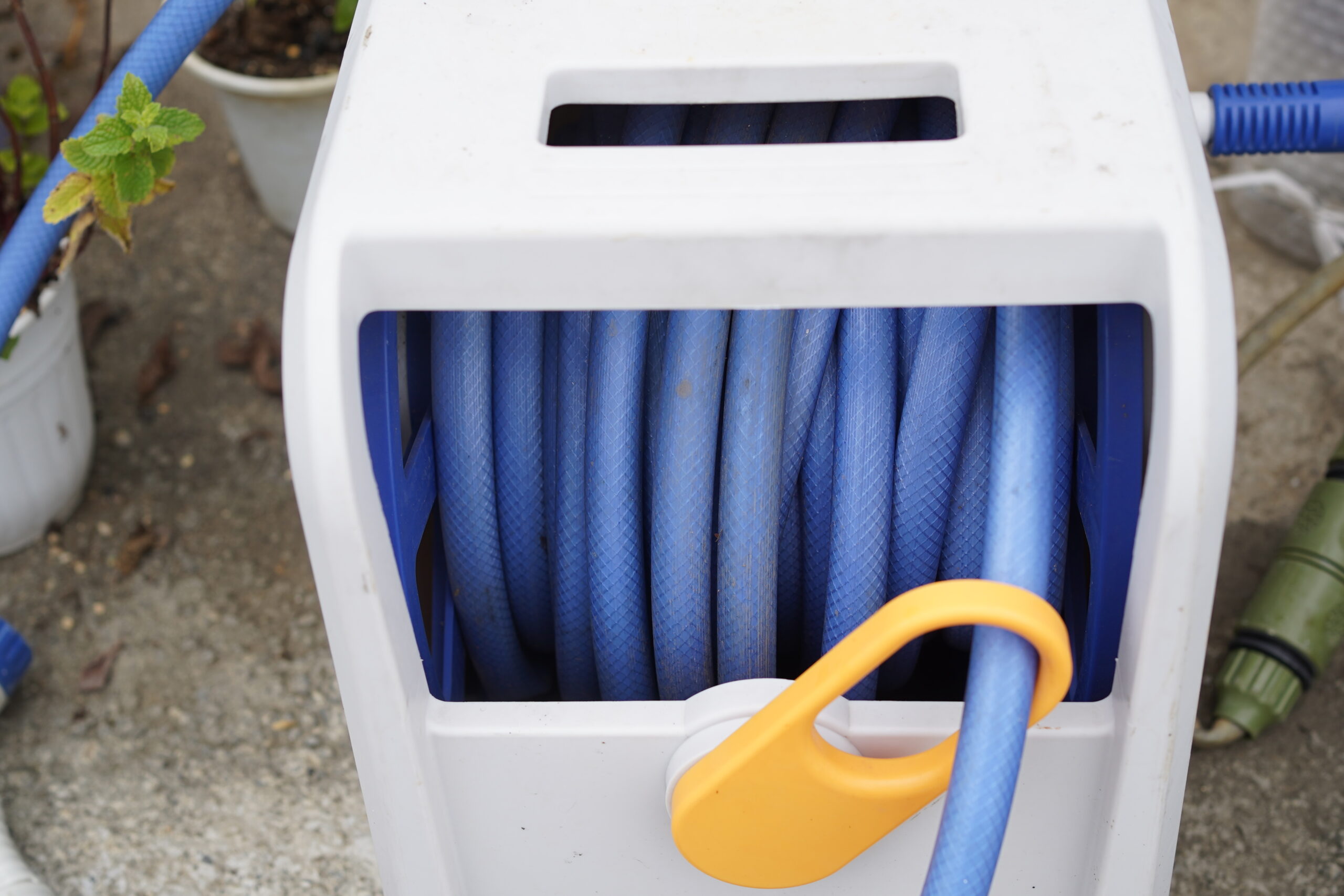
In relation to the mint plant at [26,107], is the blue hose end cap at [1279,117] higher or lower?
higher

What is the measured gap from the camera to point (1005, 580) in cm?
71

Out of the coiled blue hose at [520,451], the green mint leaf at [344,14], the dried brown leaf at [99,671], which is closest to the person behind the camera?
the coiled blue hose at [520,451]

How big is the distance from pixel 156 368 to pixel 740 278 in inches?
57.4

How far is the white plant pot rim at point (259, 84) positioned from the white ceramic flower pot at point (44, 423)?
407 millimetres

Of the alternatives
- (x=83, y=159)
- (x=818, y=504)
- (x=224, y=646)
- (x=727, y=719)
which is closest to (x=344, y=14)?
(x=83, y=159)

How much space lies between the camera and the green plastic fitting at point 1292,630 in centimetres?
137

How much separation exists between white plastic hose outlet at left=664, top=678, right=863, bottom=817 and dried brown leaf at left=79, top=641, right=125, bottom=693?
104 cm

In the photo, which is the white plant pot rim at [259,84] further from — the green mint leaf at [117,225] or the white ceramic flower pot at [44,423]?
the green mint leaf at [117,225]

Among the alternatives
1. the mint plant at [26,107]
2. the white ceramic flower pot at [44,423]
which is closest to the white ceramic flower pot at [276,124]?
the mint plant at [26,107]

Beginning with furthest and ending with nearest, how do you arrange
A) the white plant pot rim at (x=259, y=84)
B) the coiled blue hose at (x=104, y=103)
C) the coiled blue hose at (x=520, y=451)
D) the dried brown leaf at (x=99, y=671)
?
1. the white plant pot rim at (x=259, y=84)
2. the dried brown leaf at (x=99, y=671)
3. the coiled blue hose at (x=104, y=103)
4. the coiled blue hose at (x=520, y=451)

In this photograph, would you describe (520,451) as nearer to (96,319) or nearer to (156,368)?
(156,368)

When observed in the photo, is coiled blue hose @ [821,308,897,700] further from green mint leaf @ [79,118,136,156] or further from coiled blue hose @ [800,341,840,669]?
green mint leaf @ [79,118,136,156]

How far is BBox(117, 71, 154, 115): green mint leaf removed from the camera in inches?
40.9

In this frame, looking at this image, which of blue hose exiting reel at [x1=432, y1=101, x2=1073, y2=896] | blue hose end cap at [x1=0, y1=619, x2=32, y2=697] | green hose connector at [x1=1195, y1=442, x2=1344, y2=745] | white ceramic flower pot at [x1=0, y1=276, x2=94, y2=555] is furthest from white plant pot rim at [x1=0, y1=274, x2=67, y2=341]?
green hose connector at [x1=1195, y1=442, x2=1344, y2=745]
